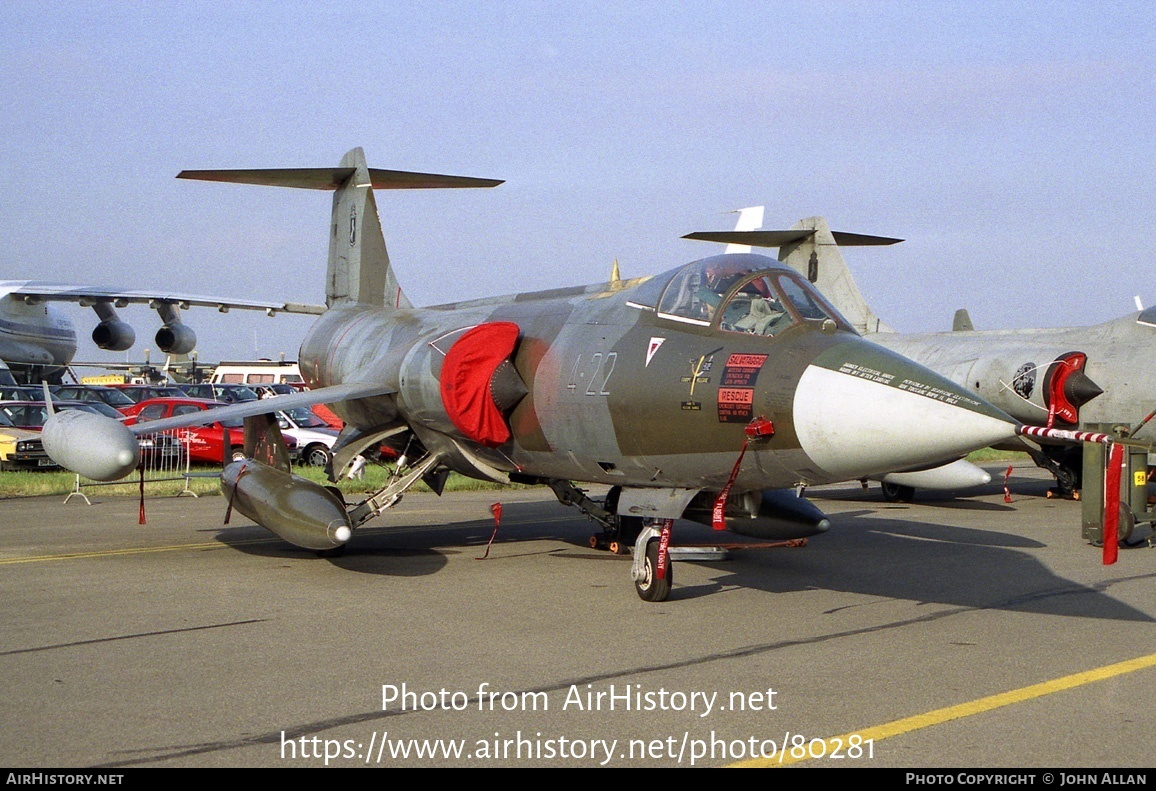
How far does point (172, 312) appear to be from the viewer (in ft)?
119

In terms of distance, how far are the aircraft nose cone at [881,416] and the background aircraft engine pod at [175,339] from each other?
3133cm

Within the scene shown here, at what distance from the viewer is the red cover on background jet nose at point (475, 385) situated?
978cm

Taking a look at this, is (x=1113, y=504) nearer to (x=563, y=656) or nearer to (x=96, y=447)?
(x=563, y=656)

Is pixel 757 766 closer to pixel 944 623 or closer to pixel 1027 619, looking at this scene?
pixel 944 623

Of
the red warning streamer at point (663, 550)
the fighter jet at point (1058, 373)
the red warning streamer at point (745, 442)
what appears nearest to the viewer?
the red warning streamer at point (745, 442)

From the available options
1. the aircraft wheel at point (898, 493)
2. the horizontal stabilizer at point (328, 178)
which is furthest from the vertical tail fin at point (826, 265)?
the horizontal stabilizer at point (328, 178)

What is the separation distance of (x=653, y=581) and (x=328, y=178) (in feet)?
30.4

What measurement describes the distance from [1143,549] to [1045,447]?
22.5 ft

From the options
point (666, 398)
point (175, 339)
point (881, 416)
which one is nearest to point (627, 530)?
point (666, 398)

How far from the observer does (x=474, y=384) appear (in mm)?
9867

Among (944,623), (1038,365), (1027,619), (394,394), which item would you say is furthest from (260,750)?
(1038,365)

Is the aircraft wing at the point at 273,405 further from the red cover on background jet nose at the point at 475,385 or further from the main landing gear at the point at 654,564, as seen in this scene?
the main landing gear at the point at 654,564

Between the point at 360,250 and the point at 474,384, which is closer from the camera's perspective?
the point at 474,384

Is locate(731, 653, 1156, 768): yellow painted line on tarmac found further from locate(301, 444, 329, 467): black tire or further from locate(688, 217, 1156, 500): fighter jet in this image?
locate(301, 444, 329, 467): black tire
